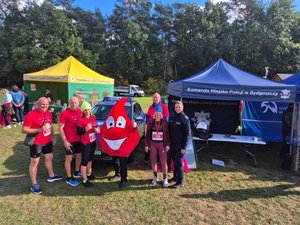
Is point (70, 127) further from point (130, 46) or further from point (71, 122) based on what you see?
point (130, 46)

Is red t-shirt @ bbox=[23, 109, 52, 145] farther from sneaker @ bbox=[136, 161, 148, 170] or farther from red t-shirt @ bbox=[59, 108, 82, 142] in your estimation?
sneaker @ bbox=[136, 161, 148, 170]

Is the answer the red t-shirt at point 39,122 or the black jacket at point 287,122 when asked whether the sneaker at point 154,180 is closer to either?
the red t-shirt at point 39,122

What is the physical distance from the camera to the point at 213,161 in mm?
6539

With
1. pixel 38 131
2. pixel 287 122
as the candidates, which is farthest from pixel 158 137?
pixel 287 122

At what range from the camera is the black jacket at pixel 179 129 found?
4625 millimetres

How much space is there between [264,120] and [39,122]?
7.57 meters

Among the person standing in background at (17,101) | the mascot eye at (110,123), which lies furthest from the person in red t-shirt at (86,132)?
the person standing in background at (17,101)

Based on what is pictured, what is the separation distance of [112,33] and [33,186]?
46014mm

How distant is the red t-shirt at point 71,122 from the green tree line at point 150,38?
35018mm

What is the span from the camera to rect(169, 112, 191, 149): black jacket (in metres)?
4.62

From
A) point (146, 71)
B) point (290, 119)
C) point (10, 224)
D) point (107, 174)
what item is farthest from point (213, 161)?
point (146, 71)

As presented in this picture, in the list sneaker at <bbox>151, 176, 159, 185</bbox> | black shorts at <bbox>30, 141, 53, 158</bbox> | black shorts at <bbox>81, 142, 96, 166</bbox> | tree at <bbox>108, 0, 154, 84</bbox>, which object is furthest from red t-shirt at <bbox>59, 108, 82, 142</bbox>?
tree at <bbox>108, 0, 154, 84</bbox>

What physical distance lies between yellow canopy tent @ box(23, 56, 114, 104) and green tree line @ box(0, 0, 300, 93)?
2468cm

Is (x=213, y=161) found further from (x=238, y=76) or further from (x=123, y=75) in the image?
(x=123, y=75)
